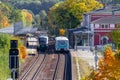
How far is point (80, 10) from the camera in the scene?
3691 inches

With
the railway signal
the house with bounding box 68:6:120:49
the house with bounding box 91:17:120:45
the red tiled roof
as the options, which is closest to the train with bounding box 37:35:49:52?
the house with bounding box 68:6:120:49

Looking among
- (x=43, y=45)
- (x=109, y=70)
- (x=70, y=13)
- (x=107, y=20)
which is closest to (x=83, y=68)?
(x=109, y=70)

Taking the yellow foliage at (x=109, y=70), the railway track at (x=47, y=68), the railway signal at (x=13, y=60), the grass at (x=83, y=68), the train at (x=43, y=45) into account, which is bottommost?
the railway track at (x=47, y=68)

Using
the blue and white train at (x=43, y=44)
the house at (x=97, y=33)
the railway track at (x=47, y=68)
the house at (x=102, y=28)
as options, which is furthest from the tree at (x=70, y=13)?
the railway track at (x=47, y=68)

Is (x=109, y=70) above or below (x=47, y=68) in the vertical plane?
above

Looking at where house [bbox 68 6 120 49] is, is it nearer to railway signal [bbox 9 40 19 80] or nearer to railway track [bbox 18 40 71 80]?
railway track [bbox 18 40 71 80]

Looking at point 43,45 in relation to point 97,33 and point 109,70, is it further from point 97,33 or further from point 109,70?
point 109,70

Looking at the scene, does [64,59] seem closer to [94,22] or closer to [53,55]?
[53,55]

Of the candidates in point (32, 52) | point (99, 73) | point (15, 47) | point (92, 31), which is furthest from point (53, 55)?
point (15, 47)

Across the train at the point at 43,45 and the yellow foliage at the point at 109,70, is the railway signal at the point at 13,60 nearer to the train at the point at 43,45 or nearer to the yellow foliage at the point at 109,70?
the yellow foliage at the point at 109,70

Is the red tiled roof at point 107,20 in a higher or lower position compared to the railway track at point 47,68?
higher

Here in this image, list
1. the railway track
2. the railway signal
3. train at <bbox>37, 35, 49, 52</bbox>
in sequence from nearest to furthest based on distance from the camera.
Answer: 1. the railway signal
2. the railway track
3. train at <bbox>37, 35, 49, 52</bbox>

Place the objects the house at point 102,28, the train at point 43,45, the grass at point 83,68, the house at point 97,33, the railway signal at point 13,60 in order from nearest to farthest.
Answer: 1. the railway signal at point 13,60
2. the grass at point 83,68
3. the train at point 43,45
4. the house at point 97,33
5. the house at point 102,28

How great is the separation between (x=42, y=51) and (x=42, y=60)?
12.7 metres
